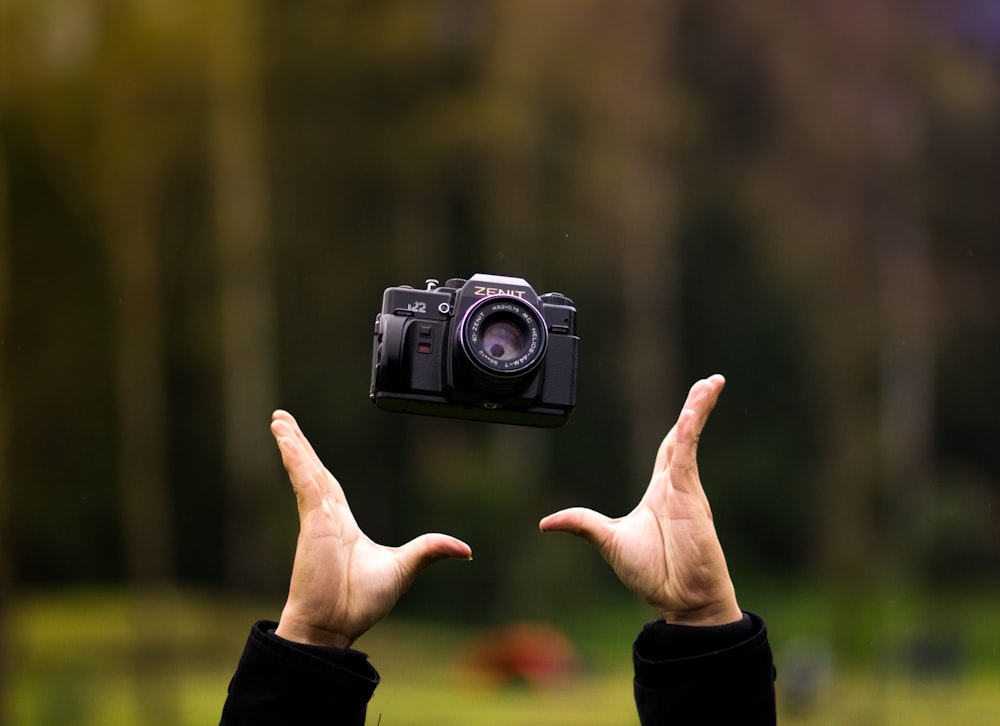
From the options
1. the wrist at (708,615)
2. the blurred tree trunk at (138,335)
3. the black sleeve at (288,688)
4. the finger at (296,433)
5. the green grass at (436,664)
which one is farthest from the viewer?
the blurred tree trunk at (138,335)

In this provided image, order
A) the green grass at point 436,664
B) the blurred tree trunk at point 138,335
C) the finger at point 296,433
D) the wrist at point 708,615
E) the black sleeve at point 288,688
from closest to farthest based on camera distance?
the black sleeve at point 288,688 → the wrist at point 708,615 → the finger at point 296,433 → the green grass at point 436,664 → the blurred tree trunk at point 138,335

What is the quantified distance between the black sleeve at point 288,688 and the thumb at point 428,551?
277 mm

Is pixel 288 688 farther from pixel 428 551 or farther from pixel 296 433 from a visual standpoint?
pixel 296 433

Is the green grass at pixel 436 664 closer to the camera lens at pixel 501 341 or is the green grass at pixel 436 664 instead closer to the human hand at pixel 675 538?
the camera lens at pixel 501 341

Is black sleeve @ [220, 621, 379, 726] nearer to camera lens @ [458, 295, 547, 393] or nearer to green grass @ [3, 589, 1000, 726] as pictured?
camera lens @ [458, 295, 547, 393]

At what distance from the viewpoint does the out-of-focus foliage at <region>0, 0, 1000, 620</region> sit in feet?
61.1

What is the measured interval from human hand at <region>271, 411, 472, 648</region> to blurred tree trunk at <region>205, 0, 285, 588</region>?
17.1 meters

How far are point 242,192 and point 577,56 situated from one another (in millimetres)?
4955

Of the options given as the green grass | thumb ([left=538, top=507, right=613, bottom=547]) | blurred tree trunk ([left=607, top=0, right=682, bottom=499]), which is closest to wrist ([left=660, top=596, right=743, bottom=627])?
thumb ([left=538, top=507, right=613, bottom=547])

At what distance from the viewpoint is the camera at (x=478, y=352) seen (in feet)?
8.64

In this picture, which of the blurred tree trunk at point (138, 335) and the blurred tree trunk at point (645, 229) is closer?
the blurred tree trunk at point (138, 335)

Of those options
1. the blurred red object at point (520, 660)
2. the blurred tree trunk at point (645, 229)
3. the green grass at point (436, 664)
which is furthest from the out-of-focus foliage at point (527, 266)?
the blurred red object at point (520, 660)

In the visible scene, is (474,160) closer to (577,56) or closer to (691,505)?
(577,56)

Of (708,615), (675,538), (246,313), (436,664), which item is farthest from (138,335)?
(708,615)
